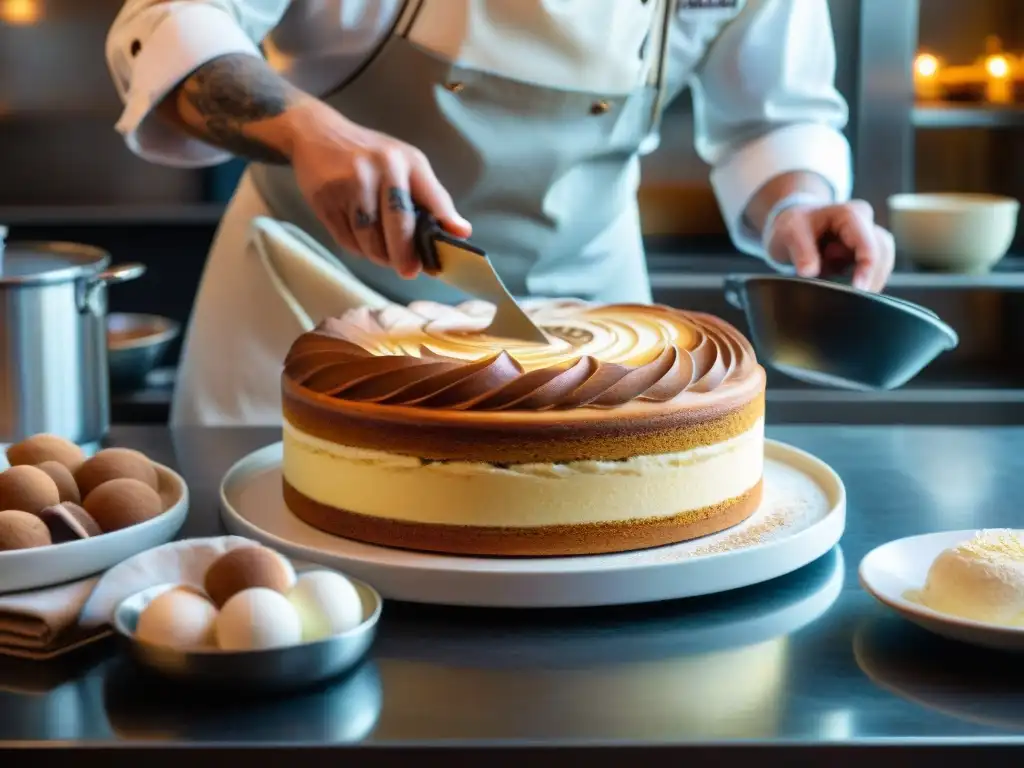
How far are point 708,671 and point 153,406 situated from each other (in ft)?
7.96

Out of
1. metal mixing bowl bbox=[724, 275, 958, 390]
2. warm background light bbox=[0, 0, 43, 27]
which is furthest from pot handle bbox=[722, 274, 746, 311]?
warm background light bbox=[0, 0, 43, 27]

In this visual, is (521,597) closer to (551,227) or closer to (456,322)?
(456,322)

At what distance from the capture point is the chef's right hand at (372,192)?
1284 millimetres

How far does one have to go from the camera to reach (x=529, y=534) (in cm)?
109

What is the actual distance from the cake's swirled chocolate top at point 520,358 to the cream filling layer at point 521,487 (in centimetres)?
5

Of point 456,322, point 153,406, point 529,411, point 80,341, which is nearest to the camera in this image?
point 529,411

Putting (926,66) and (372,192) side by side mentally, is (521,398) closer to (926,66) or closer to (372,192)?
(372,192)

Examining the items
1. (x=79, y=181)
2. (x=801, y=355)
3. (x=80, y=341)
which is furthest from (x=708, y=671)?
(x=79, y=181)

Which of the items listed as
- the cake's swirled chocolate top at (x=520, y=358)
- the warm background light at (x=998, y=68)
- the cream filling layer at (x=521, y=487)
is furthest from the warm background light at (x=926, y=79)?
the cream filling layer at (x=521, y=487)

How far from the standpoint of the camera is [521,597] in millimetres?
1021

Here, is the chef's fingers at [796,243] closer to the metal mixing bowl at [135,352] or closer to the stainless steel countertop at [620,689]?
the stainless steel countertop at [620,689]

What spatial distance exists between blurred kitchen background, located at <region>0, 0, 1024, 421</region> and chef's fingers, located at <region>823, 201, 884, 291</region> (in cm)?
169

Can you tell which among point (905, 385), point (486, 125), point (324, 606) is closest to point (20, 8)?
point (486, 125)

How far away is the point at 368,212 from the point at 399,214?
0.14 ft
